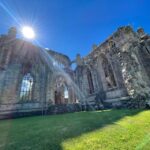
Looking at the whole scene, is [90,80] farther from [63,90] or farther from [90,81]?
[63,90]

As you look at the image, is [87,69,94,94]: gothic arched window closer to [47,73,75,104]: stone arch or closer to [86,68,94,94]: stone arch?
[86,68,94,94]: stone arch

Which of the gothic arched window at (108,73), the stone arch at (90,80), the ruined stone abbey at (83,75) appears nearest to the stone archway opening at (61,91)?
the ruined stone abbey at (83,75)

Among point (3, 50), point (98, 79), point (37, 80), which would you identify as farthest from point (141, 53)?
point (3, 50)

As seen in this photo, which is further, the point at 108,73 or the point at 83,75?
the point at 83,75

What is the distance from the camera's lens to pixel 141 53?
42.6ft

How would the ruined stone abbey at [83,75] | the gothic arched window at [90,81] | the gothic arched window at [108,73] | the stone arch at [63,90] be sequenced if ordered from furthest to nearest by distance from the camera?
the stone arch at [63,90] < the gothic arched window at [90,81] < the gothic arched window at [108,73] < the ruined stone abbey at [83,75]

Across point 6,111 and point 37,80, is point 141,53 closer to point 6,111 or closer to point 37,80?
point 37,80

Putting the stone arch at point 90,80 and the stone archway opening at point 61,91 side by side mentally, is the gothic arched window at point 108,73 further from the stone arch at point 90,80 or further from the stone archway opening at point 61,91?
the stone archway opening at point 61,91

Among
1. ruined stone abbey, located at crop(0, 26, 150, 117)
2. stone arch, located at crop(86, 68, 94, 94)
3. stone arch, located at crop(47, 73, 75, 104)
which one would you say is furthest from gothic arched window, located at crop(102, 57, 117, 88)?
stone arch, located at crop(47, 73, 75, 104)

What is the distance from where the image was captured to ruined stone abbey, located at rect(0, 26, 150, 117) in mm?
11039

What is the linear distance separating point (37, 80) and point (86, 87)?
768cm

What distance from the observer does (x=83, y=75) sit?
60.0 feet

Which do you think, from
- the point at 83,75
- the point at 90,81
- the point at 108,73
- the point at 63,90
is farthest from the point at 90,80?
the point at 63,90

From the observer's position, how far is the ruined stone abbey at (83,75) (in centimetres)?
1104
